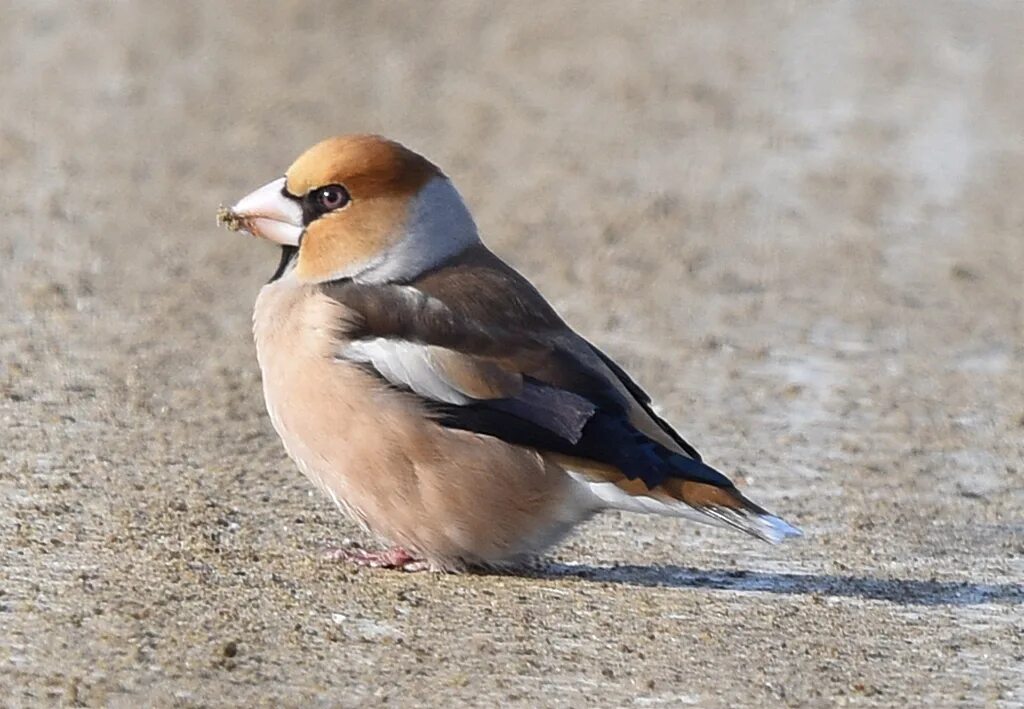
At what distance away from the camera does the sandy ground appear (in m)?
5.29

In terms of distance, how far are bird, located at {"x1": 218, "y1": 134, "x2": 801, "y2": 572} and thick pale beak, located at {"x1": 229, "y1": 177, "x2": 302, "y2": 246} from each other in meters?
0.27

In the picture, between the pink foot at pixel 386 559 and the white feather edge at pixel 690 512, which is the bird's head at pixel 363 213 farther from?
the white feather edge at pixel 690 512

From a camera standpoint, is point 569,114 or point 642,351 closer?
point 642,351

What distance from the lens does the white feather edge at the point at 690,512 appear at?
5.54m

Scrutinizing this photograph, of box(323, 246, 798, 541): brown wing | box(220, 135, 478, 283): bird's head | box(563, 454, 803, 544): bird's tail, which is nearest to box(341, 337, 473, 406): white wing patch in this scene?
box(323, 246, 798, 541): brown wing

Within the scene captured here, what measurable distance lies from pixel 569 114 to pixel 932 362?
492 centimetres

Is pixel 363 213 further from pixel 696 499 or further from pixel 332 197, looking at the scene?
pixel 696 499

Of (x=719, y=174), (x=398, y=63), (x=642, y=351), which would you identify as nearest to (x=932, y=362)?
(x=642, y=351)

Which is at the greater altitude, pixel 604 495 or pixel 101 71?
pixel 101 71

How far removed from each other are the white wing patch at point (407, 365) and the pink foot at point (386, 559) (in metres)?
0.52

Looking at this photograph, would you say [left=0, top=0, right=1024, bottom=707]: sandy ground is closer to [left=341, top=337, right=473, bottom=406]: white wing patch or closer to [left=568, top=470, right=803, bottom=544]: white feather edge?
[left=568, top=470, right=803, bottom=544]: white feather edge

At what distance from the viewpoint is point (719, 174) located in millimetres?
11805

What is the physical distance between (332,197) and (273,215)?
0.20 m

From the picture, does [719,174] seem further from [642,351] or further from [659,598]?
[659,598]
